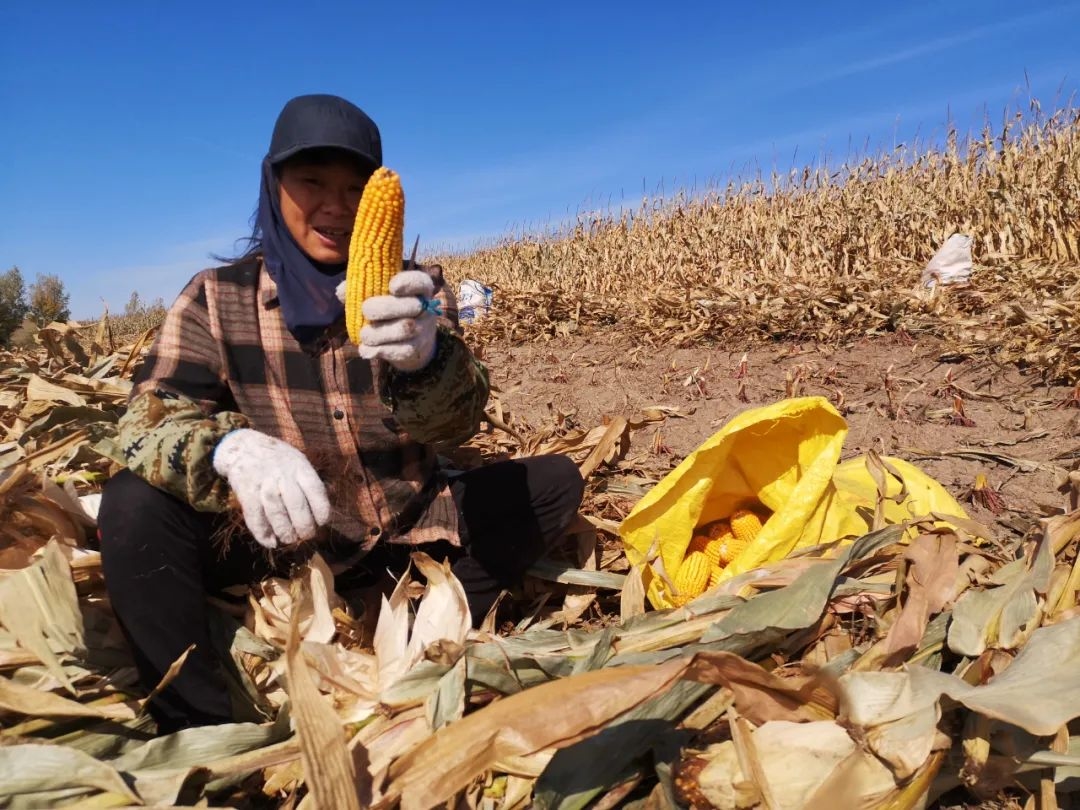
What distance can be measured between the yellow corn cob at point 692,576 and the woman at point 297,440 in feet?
1.27

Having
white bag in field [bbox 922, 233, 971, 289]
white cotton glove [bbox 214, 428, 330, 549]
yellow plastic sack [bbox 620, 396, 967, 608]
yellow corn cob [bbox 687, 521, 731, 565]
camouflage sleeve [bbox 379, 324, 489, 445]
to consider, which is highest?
white bag in field [bbox 922, 233, 971, 289]

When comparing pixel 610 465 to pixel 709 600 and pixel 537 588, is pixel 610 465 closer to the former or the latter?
pixel 537 588

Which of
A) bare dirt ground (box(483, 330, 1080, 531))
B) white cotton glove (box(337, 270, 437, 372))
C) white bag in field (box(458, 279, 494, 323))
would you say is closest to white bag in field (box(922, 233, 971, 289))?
bare dirt ground (box(483, 330, 1080, 531))

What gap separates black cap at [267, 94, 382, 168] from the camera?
5.48 feet

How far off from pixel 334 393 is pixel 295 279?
310 millimetres

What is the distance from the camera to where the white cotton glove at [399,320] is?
145cm

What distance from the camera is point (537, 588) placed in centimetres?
219

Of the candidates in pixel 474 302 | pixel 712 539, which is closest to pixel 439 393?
pixel 712 539

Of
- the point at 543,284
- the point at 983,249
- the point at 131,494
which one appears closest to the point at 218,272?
the point at 131,494

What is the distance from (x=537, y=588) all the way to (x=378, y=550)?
525mm

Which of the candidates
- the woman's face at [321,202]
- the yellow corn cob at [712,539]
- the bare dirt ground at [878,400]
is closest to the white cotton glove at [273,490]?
the woman's face at [321,202]

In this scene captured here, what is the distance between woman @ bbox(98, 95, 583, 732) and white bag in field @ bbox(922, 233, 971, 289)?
17.1ft

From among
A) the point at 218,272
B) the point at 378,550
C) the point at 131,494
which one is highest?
the point at 218,272

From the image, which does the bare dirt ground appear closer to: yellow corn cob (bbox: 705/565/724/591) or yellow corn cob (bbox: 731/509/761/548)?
yellow corn cob (bbox: 731/509/761/548)
